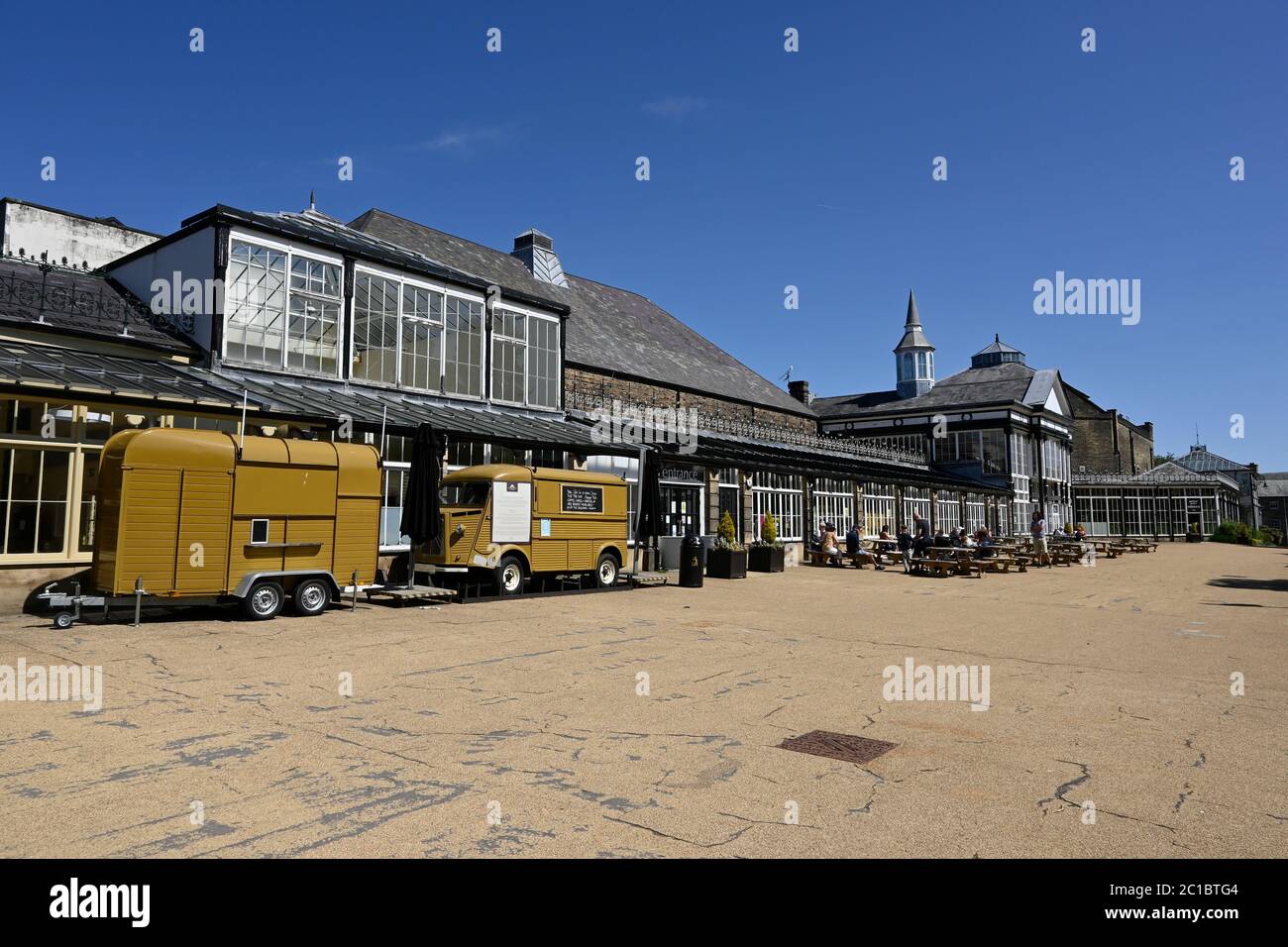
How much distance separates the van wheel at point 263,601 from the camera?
11656 mm

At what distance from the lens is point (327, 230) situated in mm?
19891

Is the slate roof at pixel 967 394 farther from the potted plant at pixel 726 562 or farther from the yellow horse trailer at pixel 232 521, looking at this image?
the yellow horse trailer at pixel 232 521

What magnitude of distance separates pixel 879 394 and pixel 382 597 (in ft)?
153

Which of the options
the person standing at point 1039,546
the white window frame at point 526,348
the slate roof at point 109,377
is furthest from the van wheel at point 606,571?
the person standing at point 1039,546

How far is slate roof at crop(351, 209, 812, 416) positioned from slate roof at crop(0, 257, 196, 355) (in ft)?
30.5

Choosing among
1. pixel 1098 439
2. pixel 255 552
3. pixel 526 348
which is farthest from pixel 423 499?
pixel 1098 439

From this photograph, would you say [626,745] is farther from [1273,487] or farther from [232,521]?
[1273,487]

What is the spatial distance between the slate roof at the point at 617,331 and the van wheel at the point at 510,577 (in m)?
13.6

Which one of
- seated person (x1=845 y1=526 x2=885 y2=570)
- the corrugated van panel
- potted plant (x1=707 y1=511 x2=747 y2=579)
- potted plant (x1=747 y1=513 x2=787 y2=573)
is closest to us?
the corrugated van panel

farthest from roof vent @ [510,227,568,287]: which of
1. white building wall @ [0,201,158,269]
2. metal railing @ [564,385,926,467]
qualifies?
white building wall @ [0,201,158,269]

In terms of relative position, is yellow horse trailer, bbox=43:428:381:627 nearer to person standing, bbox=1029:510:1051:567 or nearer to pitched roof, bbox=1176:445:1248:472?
person standing, bbox=1029:510:1051:567

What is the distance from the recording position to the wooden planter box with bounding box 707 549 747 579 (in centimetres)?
2036

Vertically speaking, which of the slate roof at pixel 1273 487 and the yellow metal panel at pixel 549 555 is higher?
the slate roof at pixel 1273 487
